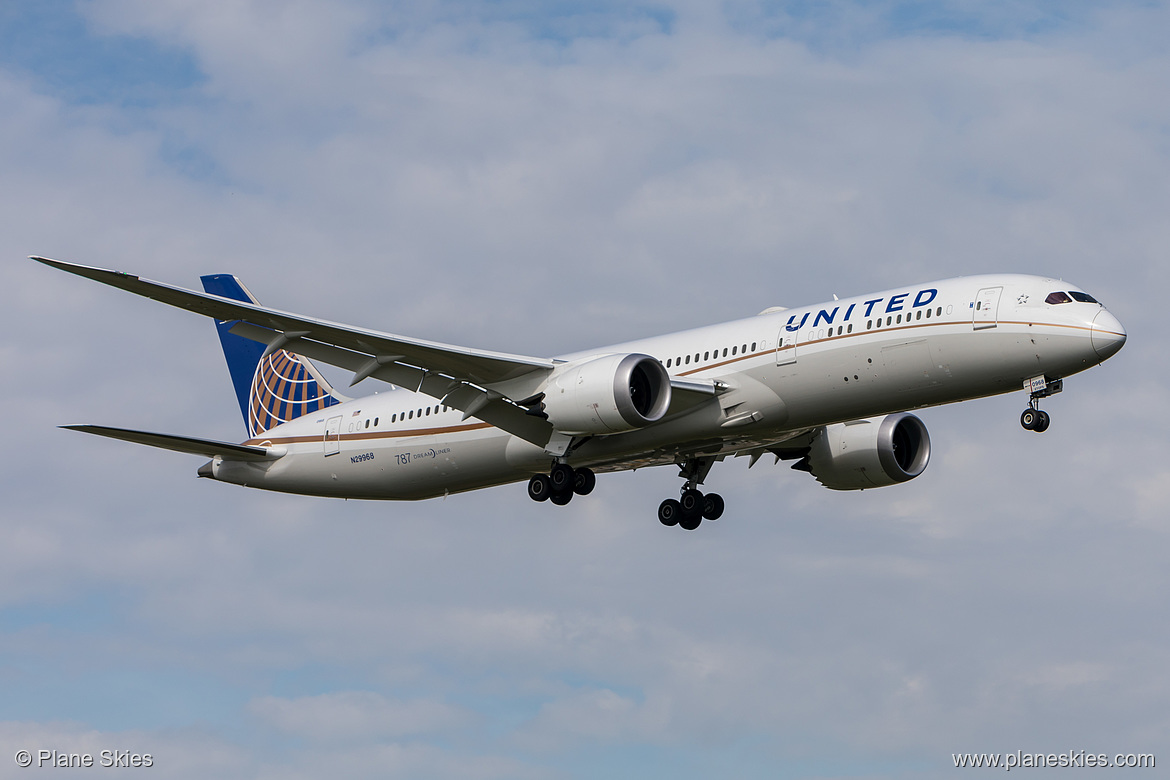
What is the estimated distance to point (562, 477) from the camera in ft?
113

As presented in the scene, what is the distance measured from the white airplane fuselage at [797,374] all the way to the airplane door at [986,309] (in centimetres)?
3

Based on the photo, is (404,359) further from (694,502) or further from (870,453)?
(870,453)

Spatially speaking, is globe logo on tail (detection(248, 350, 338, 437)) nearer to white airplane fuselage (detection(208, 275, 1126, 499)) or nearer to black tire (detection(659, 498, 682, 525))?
white airplane fuselage (detection(208, 275, 1126, 499))

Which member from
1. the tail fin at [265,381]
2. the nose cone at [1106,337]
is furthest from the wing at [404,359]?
the nose cone at [1106,337]

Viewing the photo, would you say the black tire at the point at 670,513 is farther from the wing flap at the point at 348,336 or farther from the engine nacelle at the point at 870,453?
the wing flap at the point at 348,336

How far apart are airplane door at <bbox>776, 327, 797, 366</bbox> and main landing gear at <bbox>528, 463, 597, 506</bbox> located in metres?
5.70

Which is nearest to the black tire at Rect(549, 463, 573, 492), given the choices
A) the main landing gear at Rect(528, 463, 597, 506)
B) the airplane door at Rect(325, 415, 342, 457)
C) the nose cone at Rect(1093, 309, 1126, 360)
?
the main landing gear at Rect(528, 463, 597, 506)

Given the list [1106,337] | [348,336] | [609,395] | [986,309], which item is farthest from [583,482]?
[1106,337]

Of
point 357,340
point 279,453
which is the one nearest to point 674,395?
point 357,340

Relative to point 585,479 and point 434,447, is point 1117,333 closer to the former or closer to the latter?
point 585,479

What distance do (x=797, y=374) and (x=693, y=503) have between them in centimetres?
758

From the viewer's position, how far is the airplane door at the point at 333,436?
1559 inches

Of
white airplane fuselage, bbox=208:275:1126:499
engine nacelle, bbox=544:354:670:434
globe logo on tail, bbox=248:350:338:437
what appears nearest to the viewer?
white airplane fuselage, bbox=208:275:1126:499

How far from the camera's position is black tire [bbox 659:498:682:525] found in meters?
38.9
